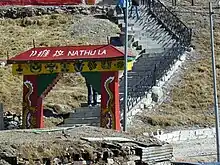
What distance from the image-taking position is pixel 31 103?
23.6 m

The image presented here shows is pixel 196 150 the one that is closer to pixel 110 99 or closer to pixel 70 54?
pixel 110 99

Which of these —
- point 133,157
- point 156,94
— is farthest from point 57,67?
point 133,157

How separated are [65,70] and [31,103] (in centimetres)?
147

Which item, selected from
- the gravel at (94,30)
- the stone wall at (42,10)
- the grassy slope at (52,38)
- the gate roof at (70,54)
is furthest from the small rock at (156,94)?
the stone wall at (42,10)

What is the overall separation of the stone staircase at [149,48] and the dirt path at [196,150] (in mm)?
3033

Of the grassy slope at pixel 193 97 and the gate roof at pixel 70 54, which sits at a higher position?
the gate roof at pixel 70 54

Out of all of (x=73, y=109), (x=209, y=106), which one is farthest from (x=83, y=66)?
(x=209, y=106)

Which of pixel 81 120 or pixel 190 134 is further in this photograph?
pixel 81 120

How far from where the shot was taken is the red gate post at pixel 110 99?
2272 cm

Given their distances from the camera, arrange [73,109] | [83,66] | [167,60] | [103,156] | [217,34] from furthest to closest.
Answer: [217,34], [167,60], [73,109], [83,66], [103,156]

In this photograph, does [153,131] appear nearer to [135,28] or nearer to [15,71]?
[15,71]

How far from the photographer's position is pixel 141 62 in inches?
1300

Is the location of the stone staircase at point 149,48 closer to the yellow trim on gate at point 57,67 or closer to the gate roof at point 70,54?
the yellow trim on gate at point 57,67

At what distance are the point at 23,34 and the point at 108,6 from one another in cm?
557
